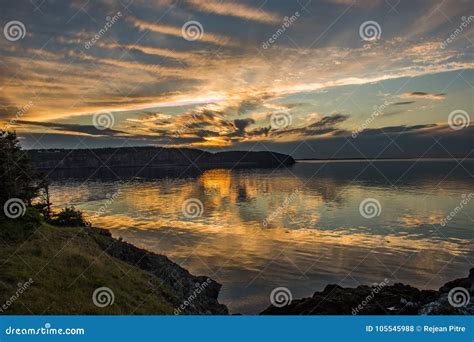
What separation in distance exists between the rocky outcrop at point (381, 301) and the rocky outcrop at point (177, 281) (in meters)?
4.96

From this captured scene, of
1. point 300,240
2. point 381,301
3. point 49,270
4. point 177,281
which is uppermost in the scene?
point 300,240

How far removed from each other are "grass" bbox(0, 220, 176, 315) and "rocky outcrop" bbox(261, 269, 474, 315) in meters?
10.3

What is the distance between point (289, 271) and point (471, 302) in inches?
720

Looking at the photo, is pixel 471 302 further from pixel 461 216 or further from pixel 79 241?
pixel 461 216

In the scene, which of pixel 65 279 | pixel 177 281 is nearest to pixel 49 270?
pixel 65 279

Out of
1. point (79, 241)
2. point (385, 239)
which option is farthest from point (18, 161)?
point (385, 239)

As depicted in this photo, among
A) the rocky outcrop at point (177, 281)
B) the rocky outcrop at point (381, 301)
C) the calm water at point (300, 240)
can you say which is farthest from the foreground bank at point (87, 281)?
the rocky outcrop at point (381, 301)

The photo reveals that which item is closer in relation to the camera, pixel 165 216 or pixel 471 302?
pixel 471 302

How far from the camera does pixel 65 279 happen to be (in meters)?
20.6

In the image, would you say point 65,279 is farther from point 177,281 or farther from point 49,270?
point 177,281

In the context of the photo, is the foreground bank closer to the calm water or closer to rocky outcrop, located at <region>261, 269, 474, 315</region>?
the calm water

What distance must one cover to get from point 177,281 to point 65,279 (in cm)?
1110

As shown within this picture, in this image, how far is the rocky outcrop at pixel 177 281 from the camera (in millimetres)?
27091

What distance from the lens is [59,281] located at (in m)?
20.1
